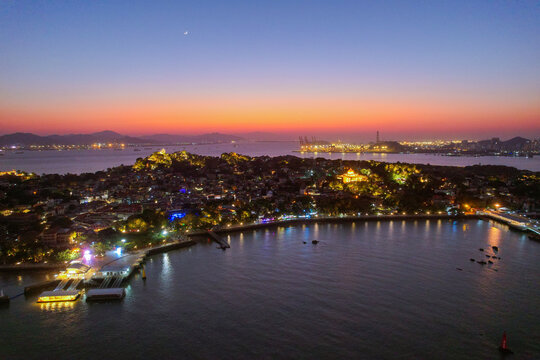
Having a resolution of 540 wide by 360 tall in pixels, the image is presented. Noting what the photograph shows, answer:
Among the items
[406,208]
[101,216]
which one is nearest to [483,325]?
[406,208]

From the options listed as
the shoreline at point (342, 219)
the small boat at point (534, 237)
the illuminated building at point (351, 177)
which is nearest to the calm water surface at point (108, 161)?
the illuminated building at point (351, 177)

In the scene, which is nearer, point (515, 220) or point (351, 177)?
point (515, 220)

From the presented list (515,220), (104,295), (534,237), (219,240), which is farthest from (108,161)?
(534,237)

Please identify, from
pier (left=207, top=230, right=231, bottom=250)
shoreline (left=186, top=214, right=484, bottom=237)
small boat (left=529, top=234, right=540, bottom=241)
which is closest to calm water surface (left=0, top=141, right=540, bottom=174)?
shoreline (left=186, top=214, right=484, bottom=237)

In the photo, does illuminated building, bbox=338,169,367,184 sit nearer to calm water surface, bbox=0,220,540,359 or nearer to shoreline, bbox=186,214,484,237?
shoreline, bbox=186,214,484,237

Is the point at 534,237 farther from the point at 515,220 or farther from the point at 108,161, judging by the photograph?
the point at 108,161

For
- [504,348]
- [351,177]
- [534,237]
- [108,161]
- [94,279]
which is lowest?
[504,348]

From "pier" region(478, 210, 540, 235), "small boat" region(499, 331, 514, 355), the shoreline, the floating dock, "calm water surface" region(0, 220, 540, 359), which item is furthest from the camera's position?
the shoreline
